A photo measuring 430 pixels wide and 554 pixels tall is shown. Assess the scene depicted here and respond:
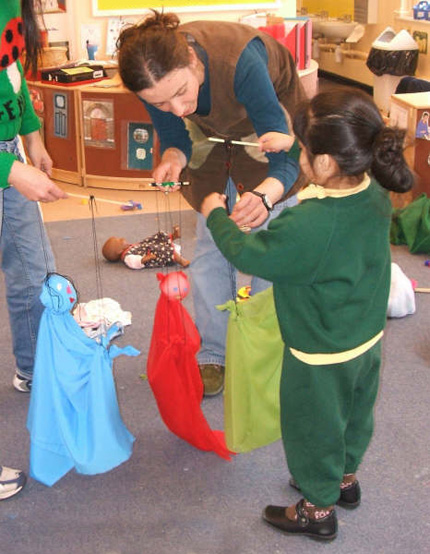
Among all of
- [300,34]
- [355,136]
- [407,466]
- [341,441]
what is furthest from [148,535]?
[300,34]

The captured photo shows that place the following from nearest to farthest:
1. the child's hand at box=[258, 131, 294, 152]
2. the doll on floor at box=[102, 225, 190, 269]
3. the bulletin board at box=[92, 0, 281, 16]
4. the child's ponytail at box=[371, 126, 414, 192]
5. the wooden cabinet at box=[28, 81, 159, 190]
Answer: the child's ponytail at box=[371, 126, 414, 192] → the child's hand at box=[258, 131, 294, 152] → the doll on floor at box=[102, 225, 190, 269] → the wooden cabinet at box=[28, 81, 159, 190] → the bulletin board at box=[92, 0, 281, 16]

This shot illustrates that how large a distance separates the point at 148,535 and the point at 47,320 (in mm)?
538

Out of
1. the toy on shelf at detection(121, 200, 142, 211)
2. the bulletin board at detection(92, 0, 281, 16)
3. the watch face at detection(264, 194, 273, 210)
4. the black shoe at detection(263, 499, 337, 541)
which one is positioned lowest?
the toy on shelf at detection(121, 200, 142, 211)

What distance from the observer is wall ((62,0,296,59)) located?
432cm

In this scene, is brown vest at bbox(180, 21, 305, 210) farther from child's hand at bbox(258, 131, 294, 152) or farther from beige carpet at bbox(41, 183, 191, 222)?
beige carpet at bbox(41, 183, 191, 222)

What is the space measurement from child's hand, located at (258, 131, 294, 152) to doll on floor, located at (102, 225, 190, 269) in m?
1.52

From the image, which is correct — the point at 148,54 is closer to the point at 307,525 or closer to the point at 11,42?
the point at 11,42

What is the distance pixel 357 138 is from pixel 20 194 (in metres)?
0.95

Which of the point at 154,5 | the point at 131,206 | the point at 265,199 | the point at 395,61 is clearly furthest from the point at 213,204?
the point at 395,61

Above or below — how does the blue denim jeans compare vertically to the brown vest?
below

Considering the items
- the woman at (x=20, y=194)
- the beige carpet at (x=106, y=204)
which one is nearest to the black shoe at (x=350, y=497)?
the woman at (x=20, y=194)

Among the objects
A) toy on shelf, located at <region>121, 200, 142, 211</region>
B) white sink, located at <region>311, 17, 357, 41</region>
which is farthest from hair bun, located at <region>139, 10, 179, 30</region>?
white sink, located at <region>311, 17, 357, 41</region>

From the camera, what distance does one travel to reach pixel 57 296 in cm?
162

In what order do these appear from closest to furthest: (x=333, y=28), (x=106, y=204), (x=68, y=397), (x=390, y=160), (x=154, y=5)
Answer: (x=390, y=160), (x=68, y=397), (x=106, y=204), (x=154, y=5), (x=333, y=28)
